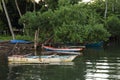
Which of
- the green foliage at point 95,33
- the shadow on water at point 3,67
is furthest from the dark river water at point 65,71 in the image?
the green foliage at point 95,33

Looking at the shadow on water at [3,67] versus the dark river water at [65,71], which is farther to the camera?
the shadow on water at [3,67]

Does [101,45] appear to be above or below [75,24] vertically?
below

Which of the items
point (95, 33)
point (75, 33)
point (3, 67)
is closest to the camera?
point (3, 67)

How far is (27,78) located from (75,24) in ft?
84.9

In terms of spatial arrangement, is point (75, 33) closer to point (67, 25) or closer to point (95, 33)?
point (67, 25)

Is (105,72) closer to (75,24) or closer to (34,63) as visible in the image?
(34,63)

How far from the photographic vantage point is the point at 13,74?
102ft

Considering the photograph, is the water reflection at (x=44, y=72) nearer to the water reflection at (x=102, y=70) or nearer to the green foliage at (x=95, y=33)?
the water reflection at (x=102, y=70)

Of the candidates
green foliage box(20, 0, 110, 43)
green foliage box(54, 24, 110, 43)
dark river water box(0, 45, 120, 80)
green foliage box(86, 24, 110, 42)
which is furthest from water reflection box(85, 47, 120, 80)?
green foliage box(86, 24, 110, 42)

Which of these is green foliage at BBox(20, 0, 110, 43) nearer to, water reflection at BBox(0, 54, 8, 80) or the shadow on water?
the shadow on water

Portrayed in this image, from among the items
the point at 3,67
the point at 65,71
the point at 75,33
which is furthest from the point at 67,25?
the point at 65,71

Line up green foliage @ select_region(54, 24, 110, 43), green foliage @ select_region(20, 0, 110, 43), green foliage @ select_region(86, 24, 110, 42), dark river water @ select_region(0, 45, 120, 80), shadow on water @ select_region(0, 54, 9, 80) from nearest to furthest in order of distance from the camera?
1. dark river water @ select_region(0, 45, 120, 80)
2. shadow on water @ select_region(0, 54, 9, 80)
3. green foliage @ select_region(54, 24, 110, 43)
4. green foliage @ select_region(20, 0, 110, 43)
5. green foliage @ select_region(86, 24, 110, 42)

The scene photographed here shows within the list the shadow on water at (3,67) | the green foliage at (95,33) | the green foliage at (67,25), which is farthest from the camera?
the green foliage at (95,33)

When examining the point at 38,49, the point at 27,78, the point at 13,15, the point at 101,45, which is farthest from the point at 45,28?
the point at 27,78
